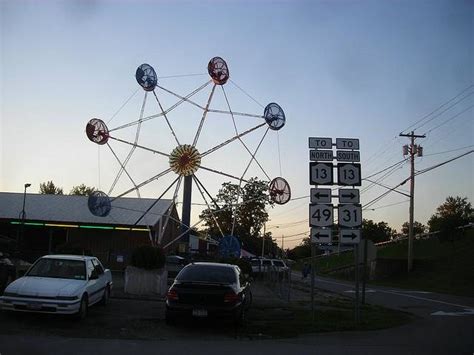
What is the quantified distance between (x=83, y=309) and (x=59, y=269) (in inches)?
54.6

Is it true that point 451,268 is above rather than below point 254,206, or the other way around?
below

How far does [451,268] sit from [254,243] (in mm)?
49218

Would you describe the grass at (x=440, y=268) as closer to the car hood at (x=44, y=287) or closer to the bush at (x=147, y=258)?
the bush at (x=147, y=258)

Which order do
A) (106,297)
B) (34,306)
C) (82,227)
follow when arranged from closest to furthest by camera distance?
(34,306) → (106,297) → (82,227)

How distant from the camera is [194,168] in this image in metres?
34.2

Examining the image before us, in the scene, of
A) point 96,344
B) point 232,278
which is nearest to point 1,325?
point 96,344

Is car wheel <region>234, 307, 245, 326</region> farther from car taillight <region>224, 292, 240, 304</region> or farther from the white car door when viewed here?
the white car door

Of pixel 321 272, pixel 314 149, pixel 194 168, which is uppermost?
pixel 194 168

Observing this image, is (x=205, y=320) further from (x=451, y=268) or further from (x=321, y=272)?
(x=321, y=272)

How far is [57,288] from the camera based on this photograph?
41.1ft

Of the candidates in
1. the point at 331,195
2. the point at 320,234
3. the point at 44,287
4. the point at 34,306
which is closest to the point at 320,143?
the point at 331,195

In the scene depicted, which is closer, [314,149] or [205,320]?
[205,320]

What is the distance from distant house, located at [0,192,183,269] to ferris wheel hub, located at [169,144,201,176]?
7288 millimetres

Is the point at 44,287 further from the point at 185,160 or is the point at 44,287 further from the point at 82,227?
the point at 82,227
